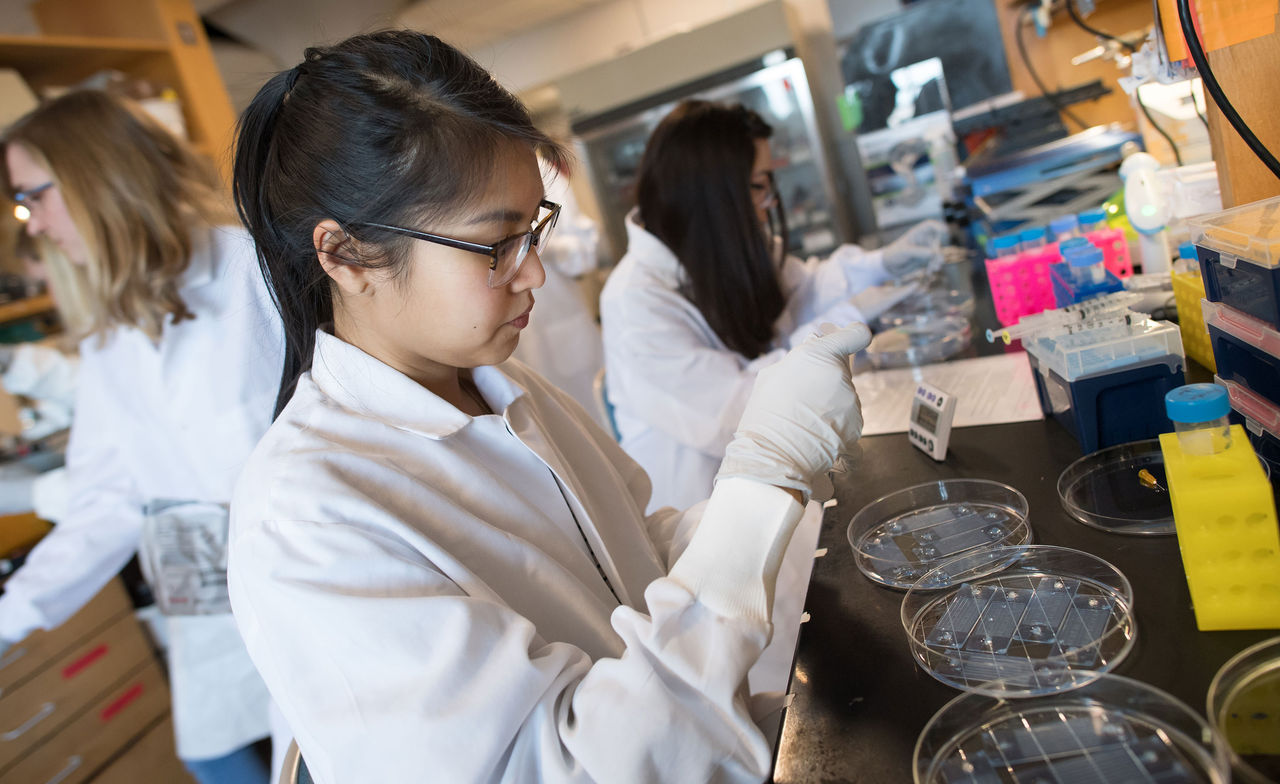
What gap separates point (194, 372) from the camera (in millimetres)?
1750

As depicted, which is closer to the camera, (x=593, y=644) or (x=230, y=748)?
(x=593, y=644)

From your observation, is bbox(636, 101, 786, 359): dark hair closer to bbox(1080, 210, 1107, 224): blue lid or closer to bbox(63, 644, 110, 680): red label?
bbox(1080, 210, 1107, 224): blue lid

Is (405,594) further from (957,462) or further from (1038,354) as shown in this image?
(1038,354)

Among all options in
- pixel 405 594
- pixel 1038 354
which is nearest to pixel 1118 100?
pixel 1038 354

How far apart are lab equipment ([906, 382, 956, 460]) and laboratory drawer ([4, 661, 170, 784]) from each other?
99.5 inches

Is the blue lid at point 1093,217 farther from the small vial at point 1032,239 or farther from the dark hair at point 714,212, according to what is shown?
the dark hair at point 714,212

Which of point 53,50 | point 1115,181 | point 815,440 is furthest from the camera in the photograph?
point 53,50

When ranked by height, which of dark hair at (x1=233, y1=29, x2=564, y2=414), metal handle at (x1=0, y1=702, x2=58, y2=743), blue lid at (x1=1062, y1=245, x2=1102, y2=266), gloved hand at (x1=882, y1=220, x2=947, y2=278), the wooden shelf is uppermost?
the wooden shelf

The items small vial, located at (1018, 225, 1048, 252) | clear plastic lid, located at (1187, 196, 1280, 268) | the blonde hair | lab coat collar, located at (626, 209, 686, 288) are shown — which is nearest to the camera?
clear plastic lid, located at (1187, 196, 1280, 268)

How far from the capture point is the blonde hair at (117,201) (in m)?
1.68

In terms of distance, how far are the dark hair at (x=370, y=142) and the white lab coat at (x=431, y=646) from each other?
0.70 ft

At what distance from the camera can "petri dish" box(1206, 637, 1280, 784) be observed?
0.55 metres

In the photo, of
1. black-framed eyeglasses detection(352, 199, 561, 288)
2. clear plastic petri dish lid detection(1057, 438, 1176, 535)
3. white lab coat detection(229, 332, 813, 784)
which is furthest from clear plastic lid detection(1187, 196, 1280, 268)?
black-framed eyeglasses detection(352, 199, 561, 288)

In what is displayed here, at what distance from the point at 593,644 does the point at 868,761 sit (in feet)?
1.17
